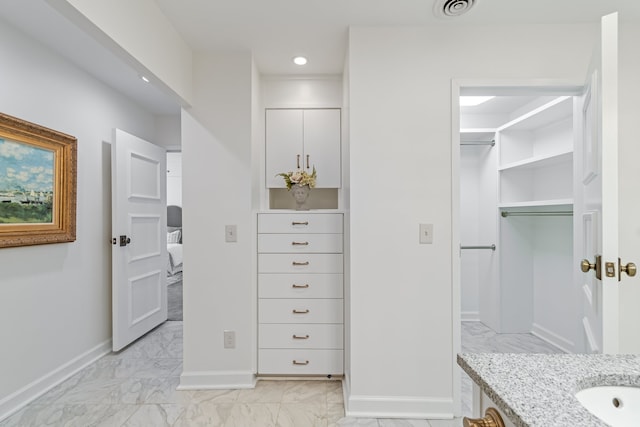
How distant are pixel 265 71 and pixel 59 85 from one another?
150 centimetres

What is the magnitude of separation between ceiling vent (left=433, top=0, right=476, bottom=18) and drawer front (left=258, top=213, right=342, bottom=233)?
1.35m

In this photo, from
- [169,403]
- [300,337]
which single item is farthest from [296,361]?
[169,403]

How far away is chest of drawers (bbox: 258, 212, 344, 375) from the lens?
2418 millimetres

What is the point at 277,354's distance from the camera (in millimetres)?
2420

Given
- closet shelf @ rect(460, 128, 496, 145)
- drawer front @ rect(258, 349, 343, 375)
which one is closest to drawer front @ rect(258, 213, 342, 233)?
drawer front @ rect(258, 349, 343, 375)

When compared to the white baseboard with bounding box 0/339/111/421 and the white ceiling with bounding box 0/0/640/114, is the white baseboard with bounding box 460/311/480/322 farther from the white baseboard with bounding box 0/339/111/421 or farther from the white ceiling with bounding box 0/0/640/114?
the white baseboard with bounding box 0/339/111/421

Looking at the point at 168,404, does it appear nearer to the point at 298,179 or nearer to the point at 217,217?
the point at 217,217

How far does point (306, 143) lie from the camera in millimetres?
2715

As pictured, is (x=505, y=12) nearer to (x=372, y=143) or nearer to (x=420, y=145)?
(x=420, y=145)

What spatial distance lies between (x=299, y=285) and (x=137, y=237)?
1.73m

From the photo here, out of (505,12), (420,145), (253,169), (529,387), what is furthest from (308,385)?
(505,12)

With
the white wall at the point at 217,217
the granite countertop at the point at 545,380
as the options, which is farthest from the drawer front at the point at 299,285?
the granite countertop at the point at 545,380

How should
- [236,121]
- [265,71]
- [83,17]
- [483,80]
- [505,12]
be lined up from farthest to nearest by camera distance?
[265,71] < [236,121] < [483,80] < [505,12] < [83,17]

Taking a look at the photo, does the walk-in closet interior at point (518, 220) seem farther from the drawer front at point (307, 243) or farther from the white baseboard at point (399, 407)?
the drawer front at point (307, 243)
